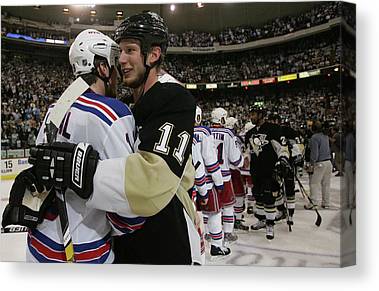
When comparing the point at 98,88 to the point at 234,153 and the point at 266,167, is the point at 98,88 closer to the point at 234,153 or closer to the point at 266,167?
the point at 234,153

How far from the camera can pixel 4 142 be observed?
2.30 metres

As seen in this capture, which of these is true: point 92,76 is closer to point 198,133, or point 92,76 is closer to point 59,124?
point 59,124

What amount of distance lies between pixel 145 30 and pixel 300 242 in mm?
1091

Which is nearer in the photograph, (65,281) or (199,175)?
(199,175)

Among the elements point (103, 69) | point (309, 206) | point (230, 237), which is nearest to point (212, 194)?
point (230, 237)

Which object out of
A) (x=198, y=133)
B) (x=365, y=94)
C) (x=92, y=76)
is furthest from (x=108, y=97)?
(x=365, y=94)

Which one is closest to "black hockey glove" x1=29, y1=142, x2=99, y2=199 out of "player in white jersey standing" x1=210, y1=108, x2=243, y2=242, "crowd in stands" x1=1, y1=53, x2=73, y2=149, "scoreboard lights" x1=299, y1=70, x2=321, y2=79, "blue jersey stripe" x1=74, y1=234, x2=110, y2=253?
"blue jersey stripe" x1=74, y1=234, x2=110, y2=253

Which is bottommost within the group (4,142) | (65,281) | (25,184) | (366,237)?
(65,281)

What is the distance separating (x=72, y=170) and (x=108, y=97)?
0.32 meters

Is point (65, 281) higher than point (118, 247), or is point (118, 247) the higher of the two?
point (118, 247)

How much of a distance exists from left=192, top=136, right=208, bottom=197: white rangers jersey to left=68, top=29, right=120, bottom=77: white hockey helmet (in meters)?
0.50

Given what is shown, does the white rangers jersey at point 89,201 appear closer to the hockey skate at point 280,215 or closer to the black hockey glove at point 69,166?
the black hockey glove at point 69,166

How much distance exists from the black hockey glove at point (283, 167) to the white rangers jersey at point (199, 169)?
12.7 inches

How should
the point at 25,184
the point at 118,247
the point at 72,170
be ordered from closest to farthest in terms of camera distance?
the point at 72,170, the point at 25,184, the point at 118,247
